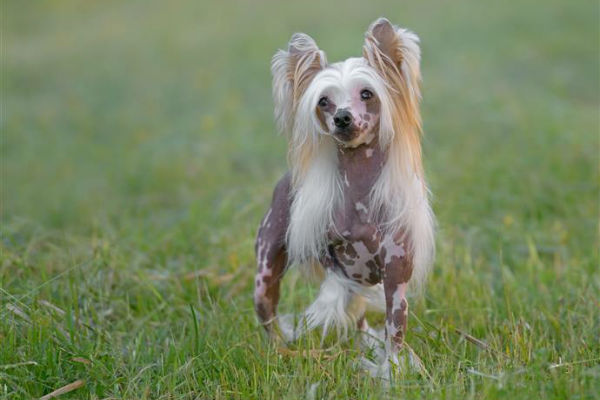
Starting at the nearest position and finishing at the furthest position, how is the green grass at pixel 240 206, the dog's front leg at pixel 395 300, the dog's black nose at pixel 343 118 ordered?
1. the dog's black nose at pixel 343 118
2. the dog's front leg at pixel 395 300
3. the green grass at pixel 240 206

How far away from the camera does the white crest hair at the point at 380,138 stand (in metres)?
2.55

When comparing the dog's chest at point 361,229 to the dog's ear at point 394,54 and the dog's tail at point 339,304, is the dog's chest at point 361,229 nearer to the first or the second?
the dog's tail at point 339,304

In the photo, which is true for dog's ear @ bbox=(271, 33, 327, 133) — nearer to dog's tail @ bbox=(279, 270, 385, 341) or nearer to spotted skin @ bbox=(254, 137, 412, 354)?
spotted skin @ bbox=(254, 137, 412, 354)

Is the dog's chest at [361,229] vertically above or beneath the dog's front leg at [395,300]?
above

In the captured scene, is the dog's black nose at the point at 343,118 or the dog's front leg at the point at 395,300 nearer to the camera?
the dog's black nose at the point at 343,118

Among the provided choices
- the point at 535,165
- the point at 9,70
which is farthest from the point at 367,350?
the point at 9,70

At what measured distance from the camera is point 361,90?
8.34ft

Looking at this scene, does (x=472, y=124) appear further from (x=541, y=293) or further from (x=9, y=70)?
(x=9, y=70)

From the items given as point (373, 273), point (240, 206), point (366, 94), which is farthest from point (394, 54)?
point (240, 206)

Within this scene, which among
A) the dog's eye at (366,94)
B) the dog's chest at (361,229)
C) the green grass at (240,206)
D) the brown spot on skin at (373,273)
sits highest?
the dog's eye at (366,94)

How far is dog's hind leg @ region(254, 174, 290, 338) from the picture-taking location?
2867 millimetres

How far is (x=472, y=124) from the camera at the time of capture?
708 cm

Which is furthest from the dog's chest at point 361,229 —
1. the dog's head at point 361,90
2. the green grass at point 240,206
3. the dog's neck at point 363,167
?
the green grass at point 240,206

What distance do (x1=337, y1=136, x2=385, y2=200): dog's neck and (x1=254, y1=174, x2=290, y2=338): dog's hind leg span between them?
1.03ft
